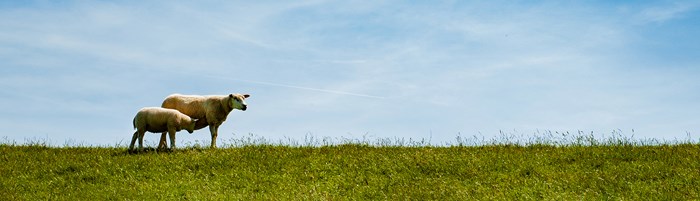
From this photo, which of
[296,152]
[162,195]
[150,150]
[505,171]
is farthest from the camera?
[150,150]

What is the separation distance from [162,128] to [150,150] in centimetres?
84

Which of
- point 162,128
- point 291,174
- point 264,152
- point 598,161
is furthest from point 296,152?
point 598,161

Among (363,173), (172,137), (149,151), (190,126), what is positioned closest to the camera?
(363,173)

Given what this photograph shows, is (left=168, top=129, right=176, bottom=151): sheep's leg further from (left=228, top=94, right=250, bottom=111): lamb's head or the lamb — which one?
(left=228, top=94, right=250, bottom=111): lamb's head

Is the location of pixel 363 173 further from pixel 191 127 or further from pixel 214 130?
pixel 214 130

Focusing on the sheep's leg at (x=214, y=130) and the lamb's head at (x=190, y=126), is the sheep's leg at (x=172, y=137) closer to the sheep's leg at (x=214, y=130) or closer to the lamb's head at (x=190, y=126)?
the lamb's head at (x=190, y=126)

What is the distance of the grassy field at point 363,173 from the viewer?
15.8 metres

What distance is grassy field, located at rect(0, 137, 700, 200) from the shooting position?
51.8 ft

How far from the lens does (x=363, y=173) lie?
58.0 ft

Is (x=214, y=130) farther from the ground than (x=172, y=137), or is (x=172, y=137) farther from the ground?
(x=214, y=130)

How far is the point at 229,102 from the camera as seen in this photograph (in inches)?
909

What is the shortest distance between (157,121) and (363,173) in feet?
22.1

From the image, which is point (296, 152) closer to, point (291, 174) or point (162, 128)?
point (291, 174)

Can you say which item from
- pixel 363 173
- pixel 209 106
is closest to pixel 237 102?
pixel 209 106
